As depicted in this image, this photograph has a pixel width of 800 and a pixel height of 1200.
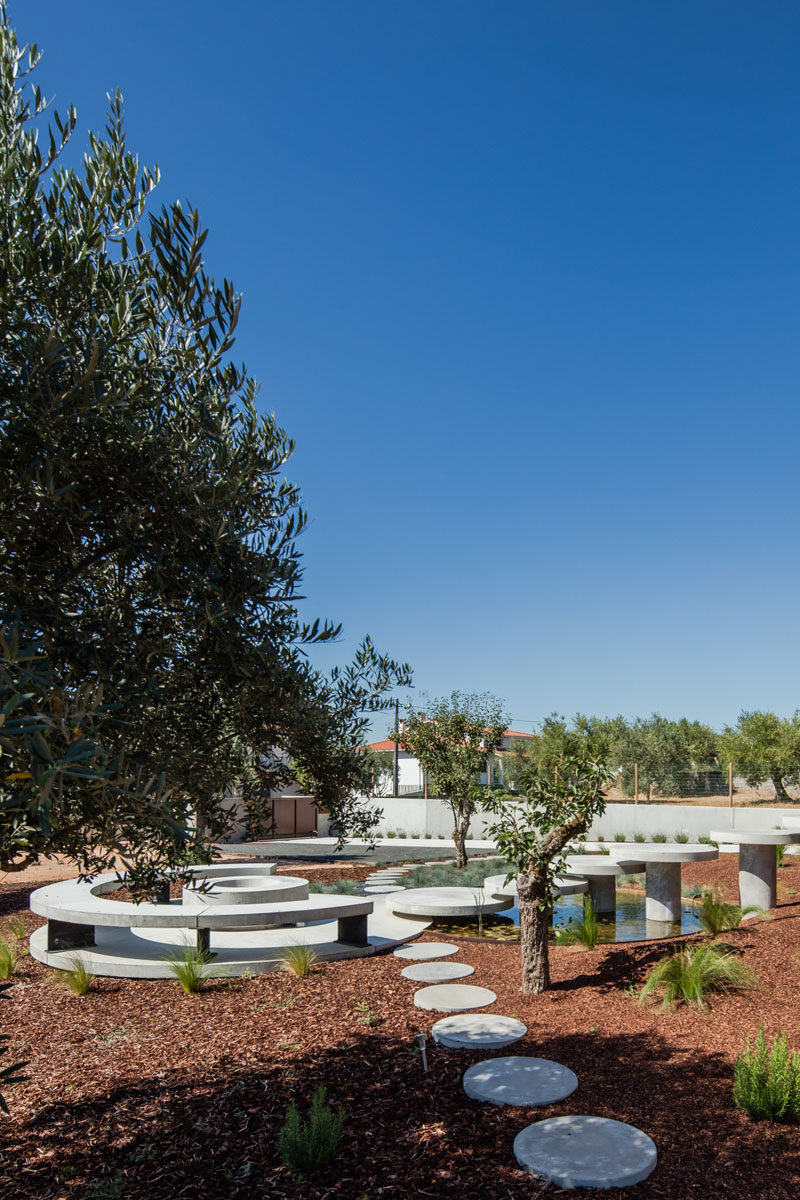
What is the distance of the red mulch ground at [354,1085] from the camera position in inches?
158

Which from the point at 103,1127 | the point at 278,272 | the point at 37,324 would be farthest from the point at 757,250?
the point at 103,1127

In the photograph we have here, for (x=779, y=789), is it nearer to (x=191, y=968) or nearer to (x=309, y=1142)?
(x=191, y=968)

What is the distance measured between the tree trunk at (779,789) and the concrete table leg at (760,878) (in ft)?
76.6

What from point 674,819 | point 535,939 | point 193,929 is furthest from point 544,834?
point 674,819

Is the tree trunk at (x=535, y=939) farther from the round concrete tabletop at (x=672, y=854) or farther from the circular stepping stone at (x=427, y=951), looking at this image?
the round concrete tabletop at (x=672, y=854)

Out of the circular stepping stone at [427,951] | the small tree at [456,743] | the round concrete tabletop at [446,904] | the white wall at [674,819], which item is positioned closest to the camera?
the circular stepping stone at [427,951]

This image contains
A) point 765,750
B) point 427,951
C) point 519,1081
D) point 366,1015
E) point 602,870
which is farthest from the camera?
point 765,750

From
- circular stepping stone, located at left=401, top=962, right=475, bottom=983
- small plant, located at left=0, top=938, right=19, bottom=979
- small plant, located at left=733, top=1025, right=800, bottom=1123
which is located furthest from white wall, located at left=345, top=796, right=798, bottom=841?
small plant, located at left=733, top=1025, right=800, bottom=1123

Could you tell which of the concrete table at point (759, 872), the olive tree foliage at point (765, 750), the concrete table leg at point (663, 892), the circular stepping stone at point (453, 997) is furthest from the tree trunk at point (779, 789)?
the circular stepping stone at point (453, 997)

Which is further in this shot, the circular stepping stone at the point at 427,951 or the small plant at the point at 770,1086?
the circular stepping stone at the point at 427,951

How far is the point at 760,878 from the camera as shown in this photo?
11.1m

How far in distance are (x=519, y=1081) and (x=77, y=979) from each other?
5.12m

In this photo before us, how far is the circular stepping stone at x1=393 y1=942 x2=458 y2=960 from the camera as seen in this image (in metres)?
9.15

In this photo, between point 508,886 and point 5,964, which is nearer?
point 5,964
